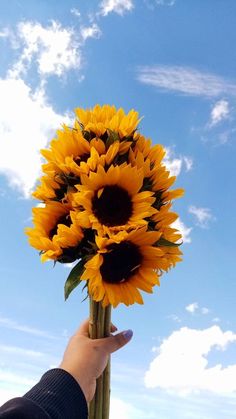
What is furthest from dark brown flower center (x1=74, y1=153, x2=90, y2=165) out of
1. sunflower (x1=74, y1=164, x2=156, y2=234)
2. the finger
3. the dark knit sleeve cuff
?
the dark knit sleeve cuff

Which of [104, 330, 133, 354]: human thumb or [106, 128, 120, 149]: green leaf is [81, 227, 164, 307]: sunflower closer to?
[104, 330, 133, 354]: human thumb

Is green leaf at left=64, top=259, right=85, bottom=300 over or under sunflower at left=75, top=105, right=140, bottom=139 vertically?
under

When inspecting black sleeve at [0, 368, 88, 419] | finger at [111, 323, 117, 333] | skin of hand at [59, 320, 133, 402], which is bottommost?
black sleeve at [0, 368, 88, 419]

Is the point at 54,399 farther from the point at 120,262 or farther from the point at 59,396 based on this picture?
the point at 120,262

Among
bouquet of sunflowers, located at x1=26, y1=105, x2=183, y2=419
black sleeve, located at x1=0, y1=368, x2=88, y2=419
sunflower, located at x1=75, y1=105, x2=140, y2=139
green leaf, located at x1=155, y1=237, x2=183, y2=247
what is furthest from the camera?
sunflower, located at x1=75, y1=105, x2=140, y2=139

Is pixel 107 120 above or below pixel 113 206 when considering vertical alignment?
above

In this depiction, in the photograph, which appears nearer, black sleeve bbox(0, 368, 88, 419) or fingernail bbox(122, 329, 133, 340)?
black sleeve bbox(0, 368, 88, 419)

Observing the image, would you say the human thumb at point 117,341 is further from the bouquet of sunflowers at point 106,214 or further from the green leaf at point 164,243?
the green leaf at point 164,243

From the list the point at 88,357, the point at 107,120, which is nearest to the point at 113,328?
the point at 88,357
